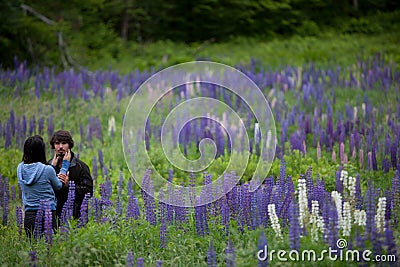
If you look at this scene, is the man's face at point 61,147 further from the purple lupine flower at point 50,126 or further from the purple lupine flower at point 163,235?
the purple lupine flower at point 50,126

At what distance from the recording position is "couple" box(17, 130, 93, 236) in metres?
5.47

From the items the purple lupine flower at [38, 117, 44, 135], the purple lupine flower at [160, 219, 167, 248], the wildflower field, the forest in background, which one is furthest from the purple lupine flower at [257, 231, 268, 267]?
the forest in background

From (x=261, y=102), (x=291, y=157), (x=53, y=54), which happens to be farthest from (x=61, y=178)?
(x=53, y=54)

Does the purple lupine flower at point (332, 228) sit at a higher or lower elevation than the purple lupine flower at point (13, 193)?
higher

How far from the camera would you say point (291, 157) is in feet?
25.9

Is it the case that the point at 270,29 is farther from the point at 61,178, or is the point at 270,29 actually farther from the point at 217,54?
the point at 61,178

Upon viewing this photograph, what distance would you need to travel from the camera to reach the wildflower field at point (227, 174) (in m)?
4.68

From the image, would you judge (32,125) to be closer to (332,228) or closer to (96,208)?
(96,208)

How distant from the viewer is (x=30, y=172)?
5480 mm

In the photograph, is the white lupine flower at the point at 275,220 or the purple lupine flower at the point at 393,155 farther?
the purple lupine flower at the point at 393,155

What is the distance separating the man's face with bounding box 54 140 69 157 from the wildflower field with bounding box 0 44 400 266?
0.54 meters

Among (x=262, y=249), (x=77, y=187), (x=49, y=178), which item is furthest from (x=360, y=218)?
(x=49, y=178)

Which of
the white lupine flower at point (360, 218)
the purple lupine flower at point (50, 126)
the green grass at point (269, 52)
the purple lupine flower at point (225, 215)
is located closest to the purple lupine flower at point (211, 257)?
the purple lupine flower at point (225, 215)

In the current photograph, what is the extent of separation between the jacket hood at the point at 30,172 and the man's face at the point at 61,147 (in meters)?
0.34
